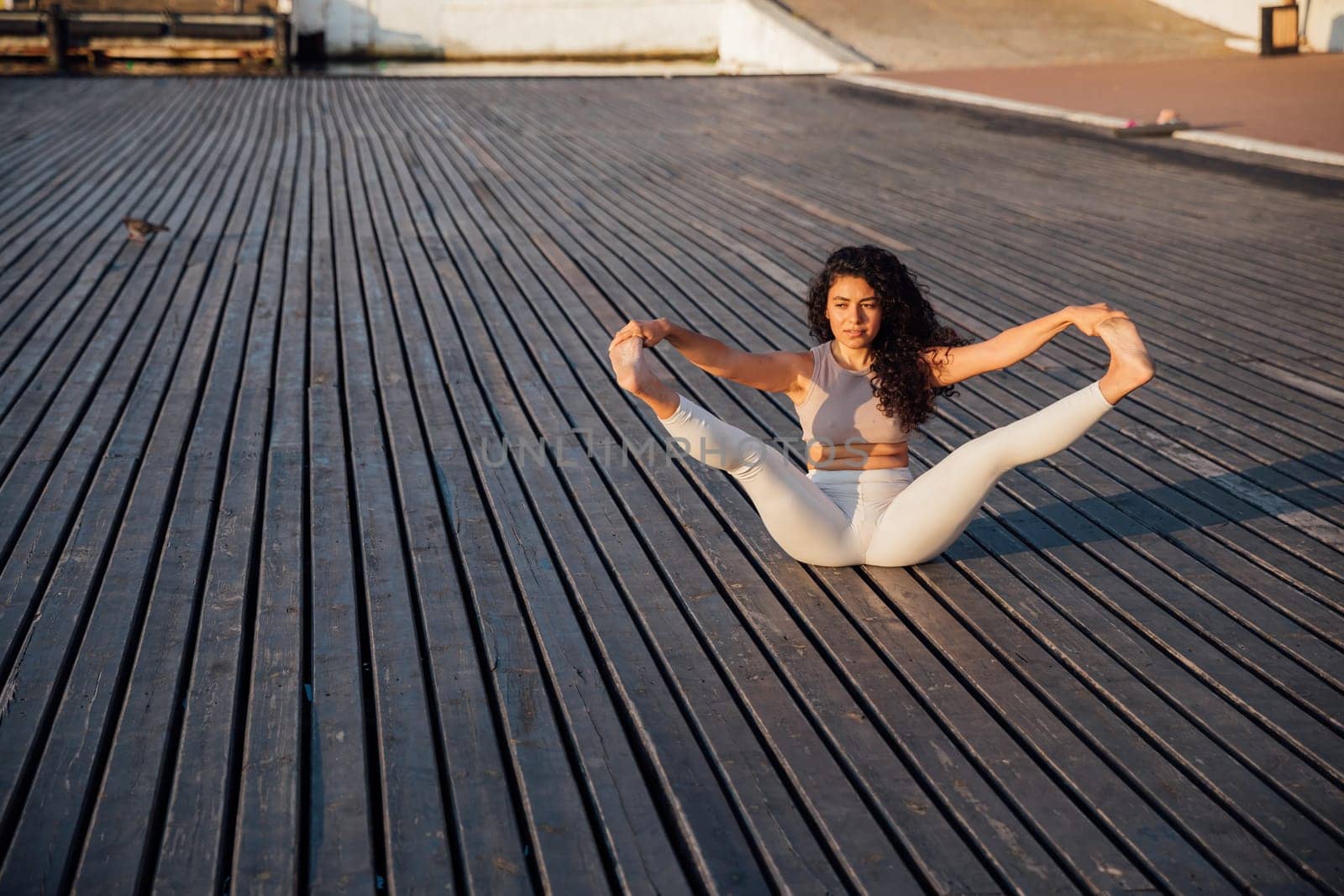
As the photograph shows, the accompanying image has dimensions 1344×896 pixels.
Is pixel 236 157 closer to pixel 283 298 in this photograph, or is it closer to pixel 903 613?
pixel 283 298

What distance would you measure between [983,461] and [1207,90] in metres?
13.1

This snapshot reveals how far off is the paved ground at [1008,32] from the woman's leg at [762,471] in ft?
50.3

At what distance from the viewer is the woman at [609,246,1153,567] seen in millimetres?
3135

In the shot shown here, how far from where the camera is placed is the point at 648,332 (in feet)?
10.2

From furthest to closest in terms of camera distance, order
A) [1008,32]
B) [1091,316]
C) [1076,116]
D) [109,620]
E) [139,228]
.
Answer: [1008,32] → [1076,116] → [139,228] → [109,620] → [1091,316]

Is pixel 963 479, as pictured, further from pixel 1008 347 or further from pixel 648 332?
pixel 648 332

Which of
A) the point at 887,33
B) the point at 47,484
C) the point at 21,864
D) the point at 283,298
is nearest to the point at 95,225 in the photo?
the point at 283,298

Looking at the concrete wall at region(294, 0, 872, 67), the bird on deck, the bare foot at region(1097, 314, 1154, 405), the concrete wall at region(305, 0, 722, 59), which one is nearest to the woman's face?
the bare foot at region(1097, 314, 1154, 405)

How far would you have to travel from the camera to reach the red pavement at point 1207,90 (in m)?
12.0

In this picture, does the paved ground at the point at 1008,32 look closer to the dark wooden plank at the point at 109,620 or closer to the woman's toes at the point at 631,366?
the dark wooden plank at the point at 109,620

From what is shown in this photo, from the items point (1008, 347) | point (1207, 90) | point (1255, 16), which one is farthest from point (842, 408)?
point (1255, 16)

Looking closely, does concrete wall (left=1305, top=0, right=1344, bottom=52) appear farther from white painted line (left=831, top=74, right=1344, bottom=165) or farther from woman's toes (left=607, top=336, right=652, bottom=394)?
woman's toes (left=607, top=336, right=652, bottom=394)

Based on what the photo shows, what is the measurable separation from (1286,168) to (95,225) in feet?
29.7

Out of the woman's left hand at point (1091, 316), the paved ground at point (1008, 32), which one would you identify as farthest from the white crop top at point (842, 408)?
the paved ground at point (1008, 32)
